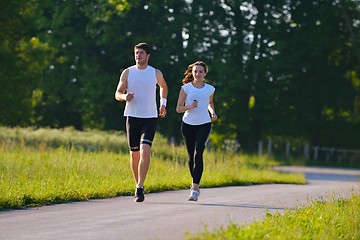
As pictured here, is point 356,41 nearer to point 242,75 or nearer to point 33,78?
point 242,75

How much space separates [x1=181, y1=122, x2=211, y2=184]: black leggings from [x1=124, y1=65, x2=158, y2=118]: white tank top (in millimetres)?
777

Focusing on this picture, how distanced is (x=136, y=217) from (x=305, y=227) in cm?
203

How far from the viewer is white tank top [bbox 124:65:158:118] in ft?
44.5

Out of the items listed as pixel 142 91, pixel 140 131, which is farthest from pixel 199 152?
pixel 142 91

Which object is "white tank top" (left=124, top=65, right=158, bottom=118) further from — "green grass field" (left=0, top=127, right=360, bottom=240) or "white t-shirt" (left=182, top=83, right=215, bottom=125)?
"green grass field" (left=0, top=127, right=360, bottom=240)

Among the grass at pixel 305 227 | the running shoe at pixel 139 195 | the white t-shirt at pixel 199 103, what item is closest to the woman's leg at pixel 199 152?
Result: the white t-shirt at pixel 199 103

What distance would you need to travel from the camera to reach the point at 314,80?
54.2 m

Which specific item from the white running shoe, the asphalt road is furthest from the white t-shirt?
the asphalt road

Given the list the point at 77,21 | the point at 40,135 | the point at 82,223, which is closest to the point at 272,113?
the point at 77,21

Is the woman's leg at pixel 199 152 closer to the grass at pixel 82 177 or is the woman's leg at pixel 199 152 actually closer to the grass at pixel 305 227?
the grass at pixel 82 177

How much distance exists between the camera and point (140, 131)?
1372 cm

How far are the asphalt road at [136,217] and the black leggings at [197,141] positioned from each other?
45 cm

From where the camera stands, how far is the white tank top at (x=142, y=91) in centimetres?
1355

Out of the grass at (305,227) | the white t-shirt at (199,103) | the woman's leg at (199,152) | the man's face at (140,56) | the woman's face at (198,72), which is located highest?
the man's face at (140,56)
